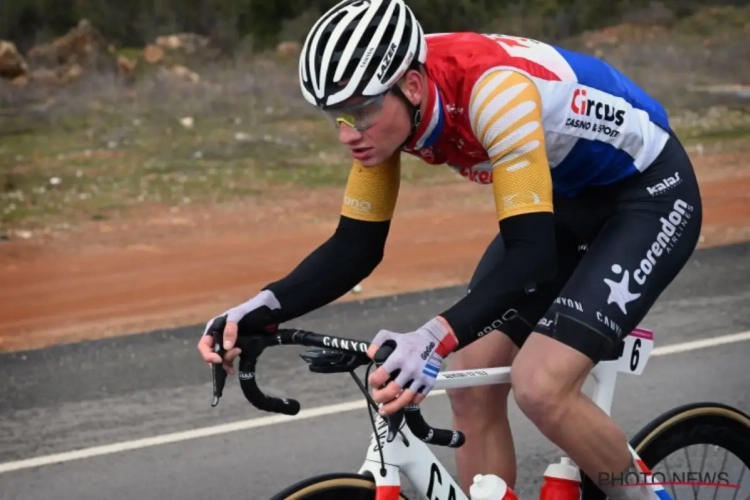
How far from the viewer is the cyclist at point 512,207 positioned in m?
3.23

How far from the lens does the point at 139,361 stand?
745cm

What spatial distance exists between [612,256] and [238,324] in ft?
3.59

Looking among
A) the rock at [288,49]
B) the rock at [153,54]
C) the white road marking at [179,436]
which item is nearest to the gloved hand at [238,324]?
the white road marking at [179,436]

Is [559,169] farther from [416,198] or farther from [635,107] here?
[416,198]

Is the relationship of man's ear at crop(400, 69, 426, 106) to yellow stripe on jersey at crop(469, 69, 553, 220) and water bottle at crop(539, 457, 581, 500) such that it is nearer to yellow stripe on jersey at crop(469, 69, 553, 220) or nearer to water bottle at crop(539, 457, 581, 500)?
yellow stripe on jersey at crop(469, 69, 553, 220)


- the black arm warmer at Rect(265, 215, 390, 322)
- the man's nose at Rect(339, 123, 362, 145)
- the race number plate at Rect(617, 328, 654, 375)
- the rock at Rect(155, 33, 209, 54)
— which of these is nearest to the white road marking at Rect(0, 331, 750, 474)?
the black arm warmer at Rect(265, 215, 390, 322)

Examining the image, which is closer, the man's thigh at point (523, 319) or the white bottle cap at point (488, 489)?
the white bottle cap at point (488, 489)

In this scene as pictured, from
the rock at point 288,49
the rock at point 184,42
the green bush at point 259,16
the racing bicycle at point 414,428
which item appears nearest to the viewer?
the racing bicycle at point 414,428

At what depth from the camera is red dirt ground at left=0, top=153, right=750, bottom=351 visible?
9141 millimetres

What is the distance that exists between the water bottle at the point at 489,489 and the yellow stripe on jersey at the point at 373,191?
85cm

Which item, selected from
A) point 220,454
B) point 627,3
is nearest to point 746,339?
point 220,454

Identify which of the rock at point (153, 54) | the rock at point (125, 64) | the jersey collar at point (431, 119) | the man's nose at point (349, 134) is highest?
the jersey collar at point (431, 119)

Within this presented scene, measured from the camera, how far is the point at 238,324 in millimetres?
3494

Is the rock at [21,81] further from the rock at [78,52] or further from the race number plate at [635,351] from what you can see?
the race number plate at [635,351]
